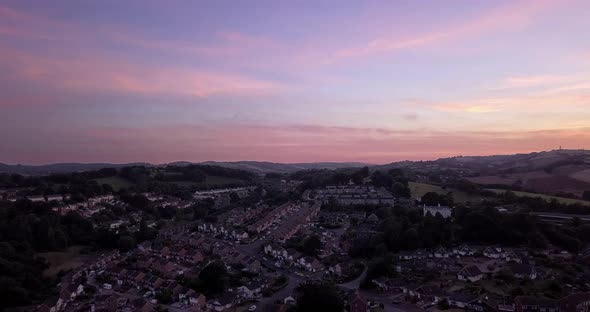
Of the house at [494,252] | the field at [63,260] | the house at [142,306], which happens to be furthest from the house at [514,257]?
the field at [63,260]

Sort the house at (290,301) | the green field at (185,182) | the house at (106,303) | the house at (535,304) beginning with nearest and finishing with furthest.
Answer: the house at (535,304)
the house at (106,303)
the house at (290,301)
the green field at (185,182)

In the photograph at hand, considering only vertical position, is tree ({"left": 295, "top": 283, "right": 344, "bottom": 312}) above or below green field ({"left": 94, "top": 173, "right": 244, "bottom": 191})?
below

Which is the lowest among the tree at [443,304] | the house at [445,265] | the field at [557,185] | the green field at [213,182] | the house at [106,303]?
the house at [106,303]

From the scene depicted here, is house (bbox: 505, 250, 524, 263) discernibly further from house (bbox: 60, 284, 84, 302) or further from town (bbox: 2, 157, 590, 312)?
house (bbox: 60, 284, 84, 302)

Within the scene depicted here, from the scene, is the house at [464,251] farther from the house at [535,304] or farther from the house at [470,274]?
the house at [535,304]

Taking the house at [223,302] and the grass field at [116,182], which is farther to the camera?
the grass field at [116,182]

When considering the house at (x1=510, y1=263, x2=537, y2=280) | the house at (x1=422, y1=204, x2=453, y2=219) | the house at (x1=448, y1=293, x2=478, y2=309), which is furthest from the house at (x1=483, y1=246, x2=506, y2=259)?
the house at (x1=448, y1=293, x2=478, y2=309)

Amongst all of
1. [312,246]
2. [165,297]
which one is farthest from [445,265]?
[165,297]

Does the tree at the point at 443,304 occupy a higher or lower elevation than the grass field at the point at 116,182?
lower
